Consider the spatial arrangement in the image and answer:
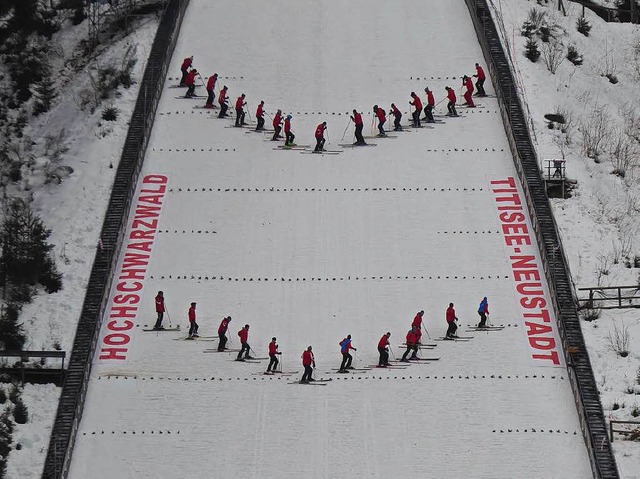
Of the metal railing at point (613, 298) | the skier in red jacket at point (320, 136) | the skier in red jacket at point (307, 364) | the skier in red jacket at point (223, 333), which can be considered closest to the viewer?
the skier in red jacket at point (307, 364)

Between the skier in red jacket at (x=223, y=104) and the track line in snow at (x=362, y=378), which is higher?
the skier in red jacket at (x=223, y=104)

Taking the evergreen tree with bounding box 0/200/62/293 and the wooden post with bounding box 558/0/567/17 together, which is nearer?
the evergreen tree with bounding box 0/200/62/293

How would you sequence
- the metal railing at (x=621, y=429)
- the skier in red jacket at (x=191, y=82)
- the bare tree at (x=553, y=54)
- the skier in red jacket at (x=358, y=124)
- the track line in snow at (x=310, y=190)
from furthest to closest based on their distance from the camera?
the bare tree at (x=553, y=54), the skier in red jacket at (x=191, y=82), the skier in red jacket at (x=358, y=124), the track line in snow at (x=310, y=190), the metal railing at (x=621, y=429)

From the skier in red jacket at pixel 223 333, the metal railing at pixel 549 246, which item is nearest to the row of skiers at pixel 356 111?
the metal railing at pixel 549 246

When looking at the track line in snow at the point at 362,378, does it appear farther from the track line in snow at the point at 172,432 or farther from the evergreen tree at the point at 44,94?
the evergreen tree at the point at 44,94

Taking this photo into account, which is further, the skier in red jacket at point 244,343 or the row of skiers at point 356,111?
the row of skiers at point 356,111

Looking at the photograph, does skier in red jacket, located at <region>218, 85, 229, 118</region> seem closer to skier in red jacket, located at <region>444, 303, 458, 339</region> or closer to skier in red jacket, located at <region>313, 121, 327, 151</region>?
skier in red jacket, located at <region>313, 121, 327, 151</region>

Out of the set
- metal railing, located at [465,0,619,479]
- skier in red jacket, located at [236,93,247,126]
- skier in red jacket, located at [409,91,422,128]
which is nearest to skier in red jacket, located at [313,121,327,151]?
skier in red jacket, located at [236,93,247,126]

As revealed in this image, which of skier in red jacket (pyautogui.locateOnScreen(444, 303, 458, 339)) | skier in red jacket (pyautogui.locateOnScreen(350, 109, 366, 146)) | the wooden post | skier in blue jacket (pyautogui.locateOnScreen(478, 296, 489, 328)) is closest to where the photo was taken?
skier in red jacket (pyautogui.locateOnScreen(444, 303, 458, 339))
